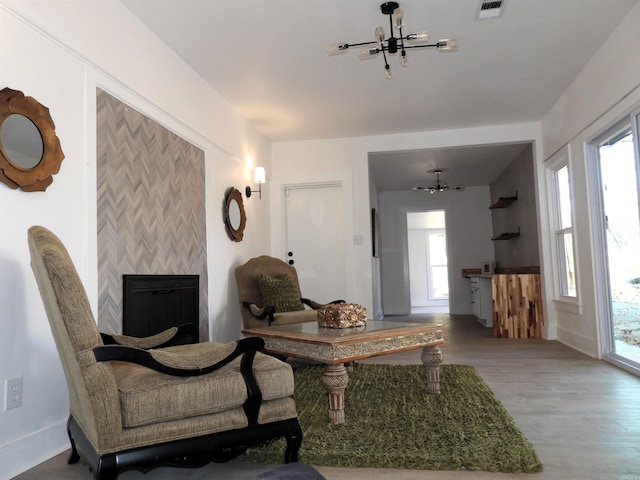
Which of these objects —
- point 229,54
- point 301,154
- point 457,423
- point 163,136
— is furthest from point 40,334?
point 301,154

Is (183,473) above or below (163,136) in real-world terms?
below

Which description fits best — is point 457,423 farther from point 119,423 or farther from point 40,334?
point 40,334

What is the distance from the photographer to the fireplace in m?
3.06

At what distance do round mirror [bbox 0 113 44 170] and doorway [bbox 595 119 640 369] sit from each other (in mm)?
3855

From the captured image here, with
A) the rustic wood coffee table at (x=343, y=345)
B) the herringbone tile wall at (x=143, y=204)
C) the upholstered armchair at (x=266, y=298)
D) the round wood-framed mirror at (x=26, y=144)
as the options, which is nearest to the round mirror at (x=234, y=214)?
the upholstered armchair at (x=266, y=298)

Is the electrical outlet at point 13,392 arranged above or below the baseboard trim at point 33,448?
above

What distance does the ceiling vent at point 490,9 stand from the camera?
3.18 meters

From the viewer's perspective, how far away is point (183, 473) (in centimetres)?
205

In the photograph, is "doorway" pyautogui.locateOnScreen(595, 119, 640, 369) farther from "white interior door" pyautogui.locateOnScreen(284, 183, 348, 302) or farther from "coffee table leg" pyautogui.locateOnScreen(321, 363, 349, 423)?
"white interior door" pyautogui.locateOnScreen(284, 183, 348, 302)

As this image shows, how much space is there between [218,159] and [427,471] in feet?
11.5

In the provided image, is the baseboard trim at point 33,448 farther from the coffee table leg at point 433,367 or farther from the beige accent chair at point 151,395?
the coffee table leg at point 433,367

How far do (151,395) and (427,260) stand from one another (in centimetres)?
1187

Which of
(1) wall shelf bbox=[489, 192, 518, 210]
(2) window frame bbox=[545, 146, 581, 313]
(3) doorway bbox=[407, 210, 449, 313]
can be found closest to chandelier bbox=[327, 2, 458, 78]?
(2) window frame bbox=[545, 146, 581, 313]

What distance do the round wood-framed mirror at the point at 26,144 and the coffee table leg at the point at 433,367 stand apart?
2.45m
